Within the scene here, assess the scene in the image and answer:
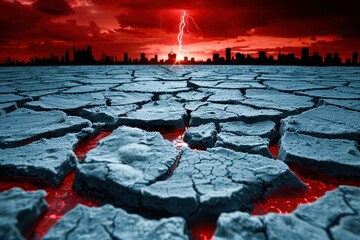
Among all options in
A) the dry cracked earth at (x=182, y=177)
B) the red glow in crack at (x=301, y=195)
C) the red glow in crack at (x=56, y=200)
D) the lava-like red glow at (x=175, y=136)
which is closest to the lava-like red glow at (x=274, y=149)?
the dry cracked earth at (x=182, y=177)

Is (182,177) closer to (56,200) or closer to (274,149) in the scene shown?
(56,200)

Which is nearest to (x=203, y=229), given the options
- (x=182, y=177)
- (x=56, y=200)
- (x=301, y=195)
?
(x=182, y=177)

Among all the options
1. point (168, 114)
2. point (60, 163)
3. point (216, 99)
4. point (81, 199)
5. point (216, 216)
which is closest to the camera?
point (216, 216)

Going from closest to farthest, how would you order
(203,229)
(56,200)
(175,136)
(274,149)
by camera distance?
1. (203,229)
2. (56,200)
3. (274,149)
4. (175,136)

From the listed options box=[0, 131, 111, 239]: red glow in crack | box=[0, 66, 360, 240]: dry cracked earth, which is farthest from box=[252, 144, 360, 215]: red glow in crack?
box=[0, 131, 111, 239]: red glow in crack

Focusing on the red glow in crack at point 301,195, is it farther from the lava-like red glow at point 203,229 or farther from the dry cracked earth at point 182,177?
the lava-like red glow at point 203,229

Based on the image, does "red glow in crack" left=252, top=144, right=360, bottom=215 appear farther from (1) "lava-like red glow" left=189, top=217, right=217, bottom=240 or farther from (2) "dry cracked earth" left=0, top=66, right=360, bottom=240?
Answer: (1) "lava-like red glow" left=189, top=217, right=217, bottom=240

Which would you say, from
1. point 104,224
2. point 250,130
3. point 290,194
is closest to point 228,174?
point 290,194

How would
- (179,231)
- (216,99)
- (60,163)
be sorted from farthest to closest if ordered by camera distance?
(216,99) → (60,163) → (179,231)

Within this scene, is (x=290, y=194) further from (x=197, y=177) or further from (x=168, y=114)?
(x=168, y=114)
